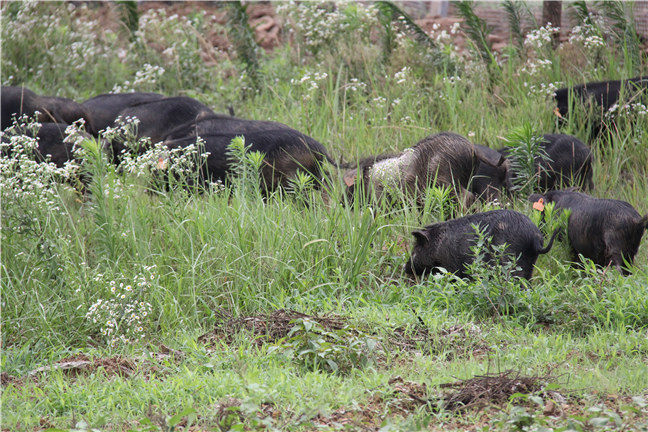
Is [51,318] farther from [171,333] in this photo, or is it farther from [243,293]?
[243,293]

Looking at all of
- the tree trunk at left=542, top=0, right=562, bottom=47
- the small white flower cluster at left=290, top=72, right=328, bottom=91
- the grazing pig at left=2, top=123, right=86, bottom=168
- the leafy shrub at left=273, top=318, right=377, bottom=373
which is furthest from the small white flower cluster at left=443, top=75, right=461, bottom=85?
the leafy shrub at left=273, top=318, right=377, bottom=373

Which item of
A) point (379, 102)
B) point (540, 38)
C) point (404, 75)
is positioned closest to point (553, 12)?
point (540, 38)

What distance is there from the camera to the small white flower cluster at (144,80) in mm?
9602

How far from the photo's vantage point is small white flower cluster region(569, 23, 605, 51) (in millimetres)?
7879

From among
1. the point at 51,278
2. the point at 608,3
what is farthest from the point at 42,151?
the point at 608,3

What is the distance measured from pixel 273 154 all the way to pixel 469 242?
211cm

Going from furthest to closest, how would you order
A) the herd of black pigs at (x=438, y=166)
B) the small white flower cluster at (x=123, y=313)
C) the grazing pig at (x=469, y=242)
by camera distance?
1. the herd of black pigs at (x=438, y=166)
2. the grazing pig at (x=469, y=242)
3. the small white flower cluster at (x=123, y=313)

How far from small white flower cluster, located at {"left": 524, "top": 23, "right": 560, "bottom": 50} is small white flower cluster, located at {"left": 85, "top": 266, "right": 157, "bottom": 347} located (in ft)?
18.3

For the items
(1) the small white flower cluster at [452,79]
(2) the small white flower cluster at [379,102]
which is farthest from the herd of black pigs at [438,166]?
(2) the small white flower cluster at [379,102]

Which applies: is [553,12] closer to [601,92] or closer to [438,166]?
[601,92]

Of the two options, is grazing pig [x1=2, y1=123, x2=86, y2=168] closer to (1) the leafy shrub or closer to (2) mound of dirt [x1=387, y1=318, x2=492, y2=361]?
(1) the leafy shrub

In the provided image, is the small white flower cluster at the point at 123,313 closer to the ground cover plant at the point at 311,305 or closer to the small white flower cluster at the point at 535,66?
the ground cover plant at the point at 311,305

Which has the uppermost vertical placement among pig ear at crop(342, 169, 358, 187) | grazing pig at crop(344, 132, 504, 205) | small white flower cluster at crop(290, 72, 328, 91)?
small white flower cluster at crop(290, 72, 328, 91)

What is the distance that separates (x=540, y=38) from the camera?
344 inches
